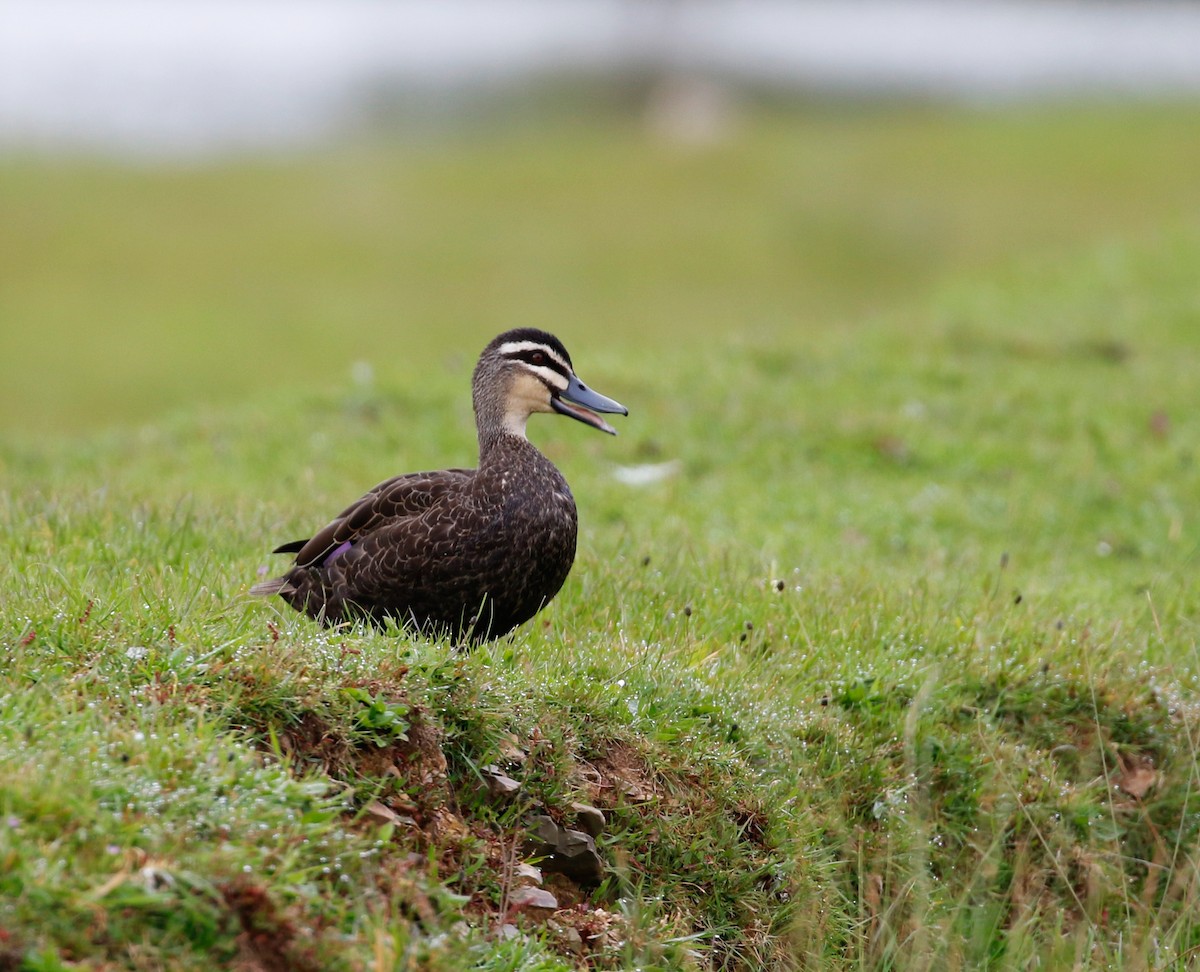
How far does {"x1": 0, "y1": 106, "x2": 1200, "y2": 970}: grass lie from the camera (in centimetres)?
356

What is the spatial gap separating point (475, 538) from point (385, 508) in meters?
0.58

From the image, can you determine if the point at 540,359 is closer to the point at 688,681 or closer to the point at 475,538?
the point at 475,538

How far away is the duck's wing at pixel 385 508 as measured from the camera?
5.12 m

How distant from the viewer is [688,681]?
4879 mm

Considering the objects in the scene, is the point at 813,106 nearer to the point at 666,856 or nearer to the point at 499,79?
the point at 499,79

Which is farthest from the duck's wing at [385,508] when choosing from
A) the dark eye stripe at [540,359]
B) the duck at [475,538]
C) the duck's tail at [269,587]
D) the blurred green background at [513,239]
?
the blurred green background at [513,239]

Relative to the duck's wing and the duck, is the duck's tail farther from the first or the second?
the duck's wing

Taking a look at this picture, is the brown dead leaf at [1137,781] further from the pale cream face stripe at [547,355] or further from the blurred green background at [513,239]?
the blurred green background at [513,239]

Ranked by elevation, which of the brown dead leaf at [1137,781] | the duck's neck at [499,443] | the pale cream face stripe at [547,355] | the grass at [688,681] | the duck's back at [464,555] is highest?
the pale cream face stripe at [547,355]

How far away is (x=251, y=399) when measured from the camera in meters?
11.1

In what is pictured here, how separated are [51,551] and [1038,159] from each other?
2300 centimetres

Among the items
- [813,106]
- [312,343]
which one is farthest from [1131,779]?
[813,106]

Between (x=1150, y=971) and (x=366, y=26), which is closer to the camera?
(x=1150, y=971)

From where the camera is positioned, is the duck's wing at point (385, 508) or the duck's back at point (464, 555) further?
the duck's wing at point (385, 508)
